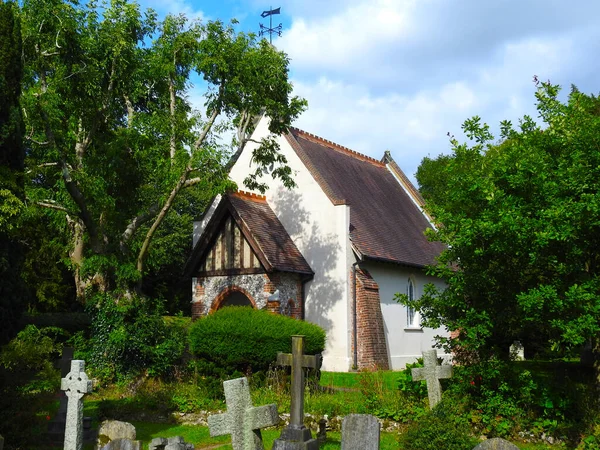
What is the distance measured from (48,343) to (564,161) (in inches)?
535

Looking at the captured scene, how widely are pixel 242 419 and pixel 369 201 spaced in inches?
781

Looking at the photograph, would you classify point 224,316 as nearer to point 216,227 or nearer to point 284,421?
point 284,421

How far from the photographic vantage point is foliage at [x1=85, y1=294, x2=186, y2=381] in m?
15.7

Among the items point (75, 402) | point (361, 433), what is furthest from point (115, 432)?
point (361, 433)

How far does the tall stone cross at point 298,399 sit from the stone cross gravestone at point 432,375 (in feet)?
8.98

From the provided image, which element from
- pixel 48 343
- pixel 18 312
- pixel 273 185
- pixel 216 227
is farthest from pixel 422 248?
pixel 18 312

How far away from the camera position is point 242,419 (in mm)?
7777

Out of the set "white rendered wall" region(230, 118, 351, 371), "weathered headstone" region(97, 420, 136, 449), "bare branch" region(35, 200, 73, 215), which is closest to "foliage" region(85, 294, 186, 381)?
"bare branch" region(35, 200, 73, 215)

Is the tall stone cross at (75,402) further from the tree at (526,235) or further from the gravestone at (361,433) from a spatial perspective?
the tree at (526,235)

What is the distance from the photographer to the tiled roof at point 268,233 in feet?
70.1

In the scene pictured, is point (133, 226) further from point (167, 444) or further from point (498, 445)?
point (498, 445)

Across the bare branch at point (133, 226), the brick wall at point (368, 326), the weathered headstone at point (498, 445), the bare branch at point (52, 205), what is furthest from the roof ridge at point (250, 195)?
the weathered headstone at point (498, 445)

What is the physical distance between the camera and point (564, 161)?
1009cm

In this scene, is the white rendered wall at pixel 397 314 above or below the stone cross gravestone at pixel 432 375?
above
